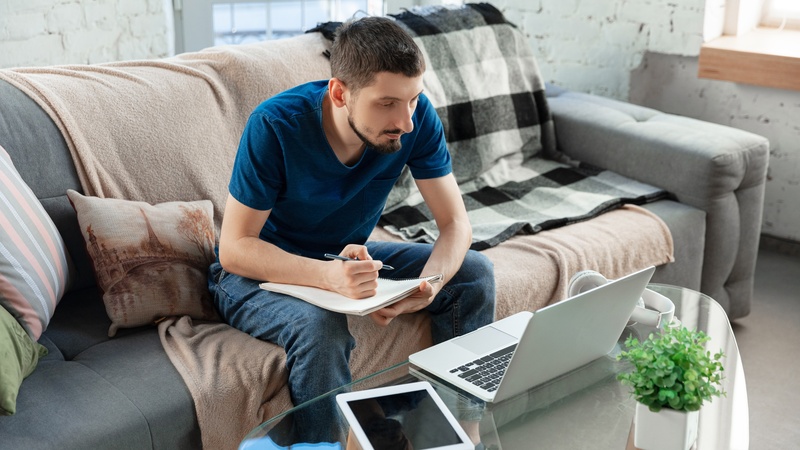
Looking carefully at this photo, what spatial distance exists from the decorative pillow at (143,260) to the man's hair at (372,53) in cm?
54

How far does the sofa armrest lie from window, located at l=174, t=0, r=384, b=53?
1.05 meters

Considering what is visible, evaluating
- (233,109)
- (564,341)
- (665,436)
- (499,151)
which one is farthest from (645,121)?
(665,436)

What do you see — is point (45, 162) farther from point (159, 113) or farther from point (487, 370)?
point (487, 370)

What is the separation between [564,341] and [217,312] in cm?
82

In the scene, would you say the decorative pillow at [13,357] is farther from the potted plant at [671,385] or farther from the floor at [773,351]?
the floor at [773,351]

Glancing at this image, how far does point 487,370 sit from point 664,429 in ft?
1.10

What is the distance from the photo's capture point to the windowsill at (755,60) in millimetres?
2943

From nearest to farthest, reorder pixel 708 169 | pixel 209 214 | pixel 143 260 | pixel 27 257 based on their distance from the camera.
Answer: pixel 27 257, pixel 143 260, pixel 209 214, pixel 708 169

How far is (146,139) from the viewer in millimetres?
2057

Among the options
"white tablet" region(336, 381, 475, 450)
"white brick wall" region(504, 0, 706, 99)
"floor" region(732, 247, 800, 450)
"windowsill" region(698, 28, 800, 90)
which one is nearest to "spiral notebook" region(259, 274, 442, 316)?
"white tablet" region(336, 381, 475, 450)

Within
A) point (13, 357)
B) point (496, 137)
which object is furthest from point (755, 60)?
point (13, 357)

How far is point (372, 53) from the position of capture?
1630 millimetres

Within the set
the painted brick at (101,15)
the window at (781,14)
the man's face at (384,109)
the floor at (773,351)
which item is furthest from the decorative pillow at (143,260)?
the window at (781,14)

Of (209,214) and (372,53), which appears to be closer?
(372,53)
